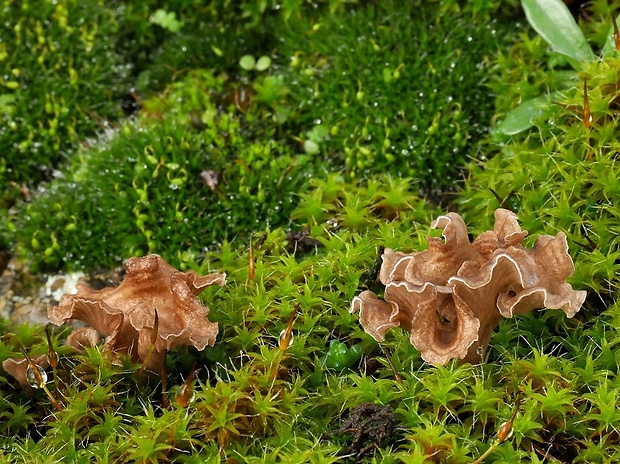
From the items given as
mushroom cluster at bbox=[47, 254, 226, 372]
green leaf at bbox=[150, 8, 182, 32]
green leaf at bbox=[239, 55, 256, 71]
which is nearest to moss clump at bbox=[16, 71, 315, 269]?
green leaf at bbox=[239, 55, 256, 71]

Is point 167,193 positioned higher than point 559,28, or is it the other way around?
point 559,28

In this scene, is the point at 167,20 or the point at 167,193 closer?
the point at 167,193

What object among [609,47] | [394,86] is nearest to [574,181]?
[609,47]

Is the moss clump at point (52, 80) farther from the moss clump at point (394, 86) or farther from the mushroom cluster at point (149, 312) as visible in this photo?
the mushroom cluster at point (149, 312)

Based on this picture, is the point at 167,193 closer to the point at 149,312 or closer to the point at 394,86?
the point at 149,312

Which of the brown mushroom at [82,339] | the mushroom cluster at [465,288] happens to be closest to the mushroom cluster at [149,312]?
the brown mushroom at [82,339]

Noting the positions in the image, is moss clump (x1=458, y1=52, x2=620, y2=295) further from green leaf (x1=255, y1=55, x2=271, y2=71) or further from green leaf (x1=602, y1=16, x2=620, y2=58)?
green leaf (x1=255, y1=55, x2=271, y2=71)

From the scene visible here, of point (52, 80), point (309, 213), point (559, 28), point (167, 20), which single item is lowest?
point (309, 213)
